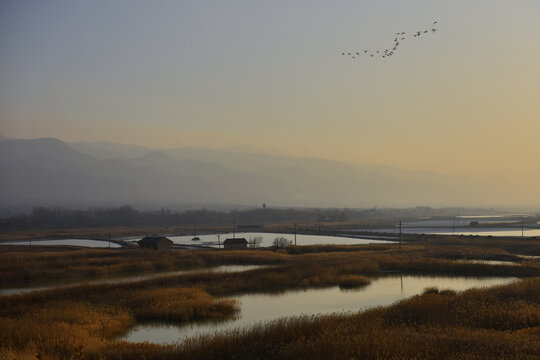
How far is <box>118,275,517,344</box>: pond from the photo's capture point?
20.2 meters

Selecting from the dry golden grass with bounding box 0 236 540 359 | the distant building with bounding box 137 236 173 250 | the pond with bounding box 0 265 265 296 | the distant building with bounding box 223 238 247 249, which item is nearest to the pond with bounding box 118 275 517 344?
the dry golden grass with bounding box 0 236 540 359

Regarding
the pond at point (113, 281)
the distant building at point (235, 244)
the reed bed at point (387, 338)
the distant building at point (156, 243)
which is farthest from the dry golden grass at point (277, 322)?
the distant building at point (235, 244)

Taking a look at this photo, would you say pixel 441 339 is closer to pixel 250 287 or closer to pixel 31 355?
pixel 31 355

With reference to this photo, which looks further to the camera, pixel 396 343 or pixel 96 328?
pixel 96 328

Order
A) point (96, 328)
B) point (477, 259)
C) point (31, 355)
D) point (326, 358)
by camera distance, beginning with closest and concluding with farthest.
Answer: point (326, 358), point (31, 355), point (96, 328), point (477, 259)

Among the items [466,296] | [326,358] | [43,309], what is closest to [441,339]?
[326,358]

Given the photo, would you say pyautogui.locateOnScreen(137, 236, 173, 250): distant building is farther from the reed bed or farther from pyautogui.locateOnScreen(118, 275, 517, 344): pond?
the reed bed

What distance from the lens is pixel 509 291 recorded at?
25.1 m

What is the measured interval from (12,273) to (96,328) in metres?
23.0

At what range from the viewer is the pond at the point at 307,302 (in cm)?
2022

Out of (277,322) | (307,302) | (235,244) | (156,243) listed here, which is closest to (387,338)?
(277,322)

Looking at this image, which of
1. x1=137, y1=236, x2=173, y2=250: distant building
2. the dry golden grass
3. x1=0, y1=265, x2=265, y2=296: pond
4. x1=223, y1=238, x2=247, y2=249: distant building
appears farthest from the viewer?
x1=223, y1=238, x2=247, y2=249: distant building

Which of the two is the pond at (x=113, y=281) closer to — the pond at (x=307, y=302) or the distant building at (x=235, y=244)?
the pond at (x=307, y=302)

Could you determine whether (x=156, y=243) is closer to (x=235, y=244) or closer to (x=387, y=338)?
(x=235, y=244)
